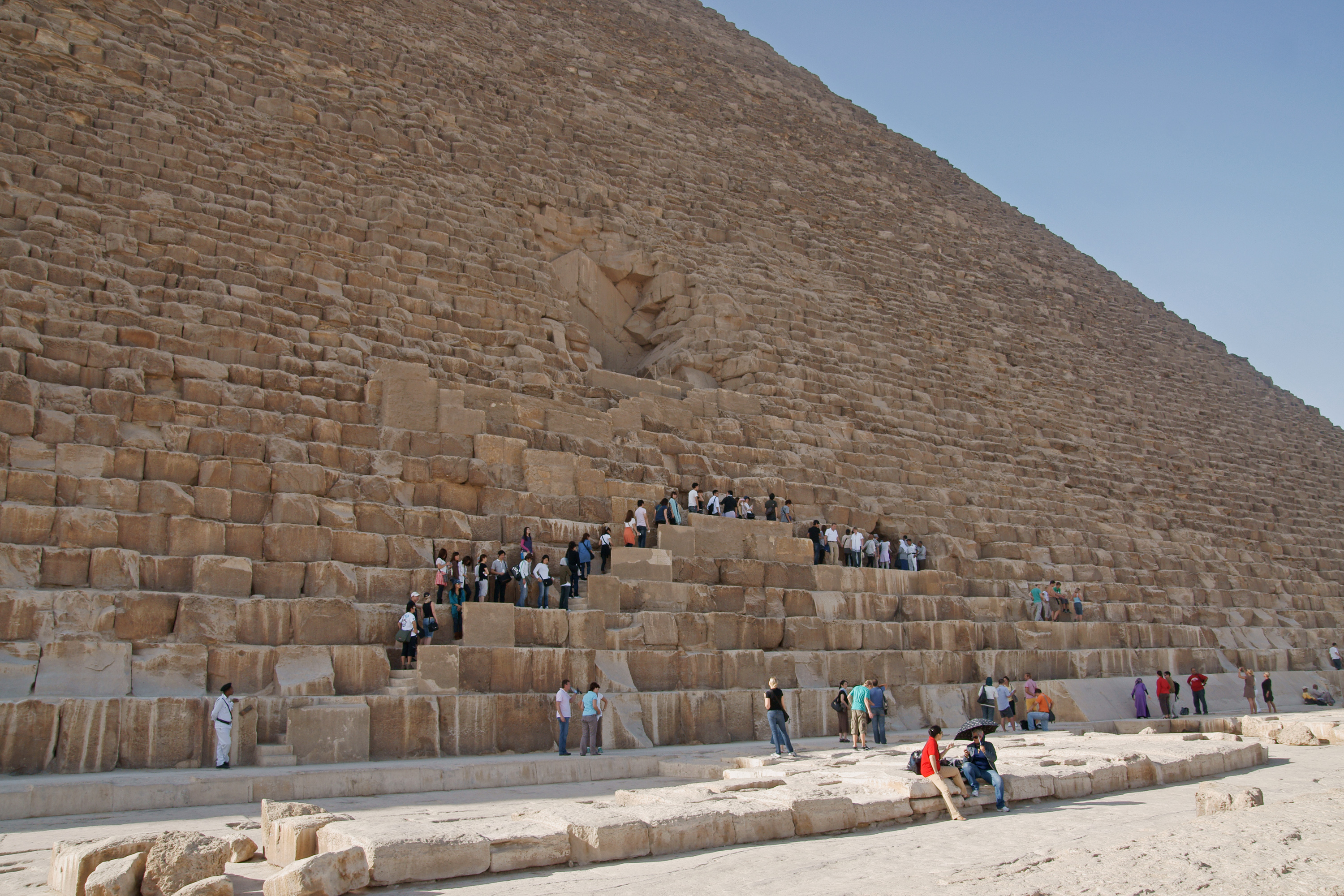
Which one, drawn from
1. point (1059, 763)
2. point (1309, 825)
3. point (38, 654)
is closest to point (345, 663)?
point (38, 654)

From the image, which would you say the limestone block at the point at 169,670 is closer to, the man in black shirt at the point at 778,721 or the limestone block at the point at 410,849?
the limestone block at the point at 410,849

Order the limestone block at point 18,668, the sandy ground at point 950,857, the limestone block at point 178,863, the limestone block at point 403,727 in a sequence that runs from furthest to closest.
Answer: the limestone block at point 403,727 → the limestone block at point 18,668 → the sandy ground at point 950,857 → the limestone block at point 178,863

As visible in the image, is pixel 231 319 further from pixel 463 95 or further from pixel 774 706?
pixel 463 95

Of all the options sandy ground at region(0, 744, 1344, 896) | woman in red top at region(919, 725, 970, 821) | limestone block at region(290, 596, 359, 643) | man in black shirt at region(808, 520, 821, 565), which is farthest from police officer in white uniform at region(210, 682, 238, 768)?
man in black shirt at region(808, 520, 821, 565)

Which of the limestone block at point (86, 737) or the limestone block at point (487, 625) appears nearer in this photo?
the limestone block at point (86, 737)

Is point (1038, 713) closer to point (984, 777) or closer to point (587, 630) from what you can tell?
point (984, 777)

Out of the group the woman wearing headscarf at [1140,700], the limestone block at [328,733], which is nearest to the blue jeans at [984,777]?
the limestone block at [328,733]

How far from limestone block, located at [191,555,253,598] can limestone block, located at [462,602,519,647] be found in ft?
5.48

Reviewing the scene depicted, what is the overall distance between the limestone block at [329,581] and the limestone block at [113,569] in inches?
48.6

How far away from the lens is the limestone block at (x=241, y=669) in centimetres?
719

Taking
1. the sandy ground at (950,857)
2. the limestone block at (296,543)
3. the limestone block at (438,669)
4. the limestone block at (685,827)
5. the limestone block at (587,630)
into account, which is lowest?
the sandy ground at (950,857)

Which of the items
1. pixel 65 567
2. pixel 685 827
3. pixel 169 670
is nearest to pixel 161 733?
pixel 169 670

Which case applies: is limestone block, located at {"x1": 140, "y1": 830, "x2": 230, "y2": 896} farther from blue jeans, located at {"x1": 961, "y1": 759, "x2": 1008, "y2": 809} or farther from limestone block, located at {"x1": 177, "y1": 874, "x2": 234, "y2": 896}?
blue jeans, located at {"x1": 961, "y1": 759, "x2": 1008, "y2": 809}

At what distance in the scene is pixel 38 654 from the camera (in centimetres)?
669
